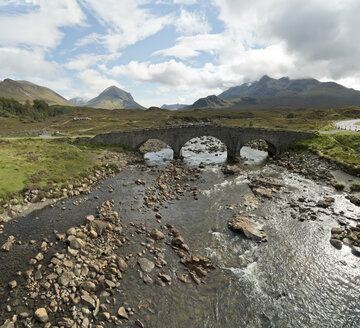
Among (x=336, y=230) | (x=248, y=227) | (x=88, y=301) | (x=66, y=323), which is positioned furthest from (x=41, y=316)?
(x=336, y=230)

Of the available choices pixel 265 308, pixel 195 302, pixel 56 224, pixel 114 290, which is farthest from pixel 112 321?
pixel 56 224

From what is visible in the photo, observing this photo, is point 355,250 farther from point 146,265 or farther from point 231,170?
point 231,170

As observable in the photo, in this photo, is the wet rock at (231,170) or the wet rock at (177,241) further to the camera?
the wet rock at (231,170)

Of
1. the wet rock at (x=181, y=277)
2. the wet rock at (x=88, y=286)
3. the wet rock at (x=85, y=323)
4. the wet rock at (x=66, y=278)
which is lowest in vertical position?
the wet rock at (x=181, y=277)

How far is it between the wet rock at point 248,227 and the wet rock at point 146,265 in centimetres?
1015

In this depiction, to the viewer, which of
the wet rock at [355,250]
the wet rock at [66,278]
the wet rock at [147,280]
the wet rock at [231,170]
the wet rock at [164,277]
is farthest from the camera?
the wet rock at [231,170]

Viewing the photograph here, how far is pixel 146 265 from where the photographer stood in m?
17.6

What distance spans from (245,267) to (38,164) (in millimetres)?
36690

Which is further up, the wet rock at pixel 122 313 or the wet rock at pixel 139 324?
the wet rock at pixel 122 313

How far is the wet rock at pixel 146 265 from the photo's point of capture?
1725 centimetres

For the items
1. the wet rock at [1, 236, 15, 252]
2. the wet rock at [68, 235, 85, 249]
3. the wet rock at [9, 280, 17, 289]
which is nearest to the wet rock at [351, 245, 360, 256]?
the wet rock at [68, 235, 85, 249]

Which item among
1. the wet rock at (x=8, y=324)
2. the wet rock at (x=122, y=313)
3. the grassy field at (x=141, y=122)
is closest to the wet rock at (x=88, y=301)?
the wet rock at (x=122, y=313)

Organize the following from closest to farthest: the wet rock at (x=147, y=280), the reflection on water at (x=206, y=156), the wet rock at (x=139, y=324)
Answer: the wet rock at (x=139, y=324) < the wet rock at (x=147, y=280) < the reflection on water at (x=206, y=156)

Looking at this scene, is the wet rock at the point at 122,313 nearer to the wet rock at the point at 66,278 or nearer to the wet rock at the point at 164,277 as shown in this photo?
the wet rock at the point at 164,277
